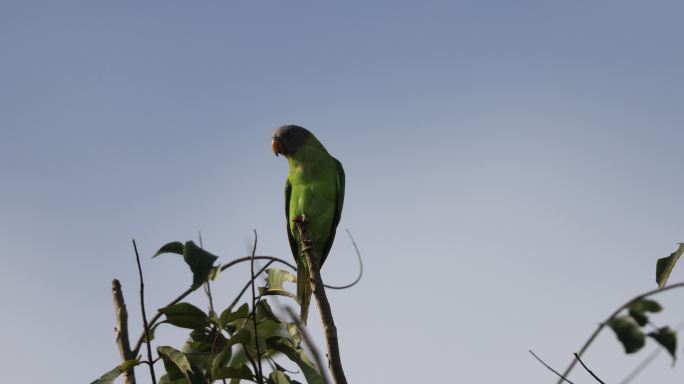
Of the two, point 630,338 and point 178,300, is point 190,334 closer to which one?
point 178,300

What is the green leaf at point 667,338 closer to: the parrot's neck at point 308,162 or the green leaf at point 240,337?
the green leaf at point 240,337

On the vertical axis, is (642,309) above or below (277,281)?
below

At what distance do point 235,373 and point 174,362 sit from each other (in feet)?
0.87

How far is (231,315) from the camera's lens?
3.46 m

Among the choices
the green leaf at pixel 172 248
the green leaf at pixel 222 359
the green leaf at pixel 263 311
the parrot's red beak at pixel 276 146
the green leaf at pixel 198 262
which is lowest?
the green leaf at pixel 222 359

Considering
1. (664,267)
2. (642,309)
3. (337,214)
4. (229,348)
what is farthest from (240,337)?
(337,214)

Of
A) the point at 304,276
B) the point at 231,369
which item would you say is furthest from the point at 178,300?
the point at 304,276

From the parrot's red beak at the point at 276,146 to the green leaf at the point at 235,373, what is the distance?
16.4 feet

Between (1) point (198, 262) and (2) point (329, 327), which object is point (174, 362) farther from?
(2) point (329, 327)

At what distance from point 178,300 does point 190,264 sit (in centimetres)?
56

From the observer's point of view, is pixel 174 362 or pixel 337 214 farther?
pixel 337 214

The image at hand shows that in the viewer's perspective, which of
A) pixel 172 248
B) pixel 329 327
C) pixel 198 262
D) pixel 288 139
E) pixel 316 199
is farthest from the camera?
pixel 288 139

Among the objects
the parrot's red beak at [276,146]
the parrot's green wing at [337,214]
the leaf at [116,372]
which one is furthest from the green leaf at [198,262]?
the parrot's red beak at [276,146]

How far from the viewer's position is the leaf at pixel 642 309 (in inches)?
69.7
